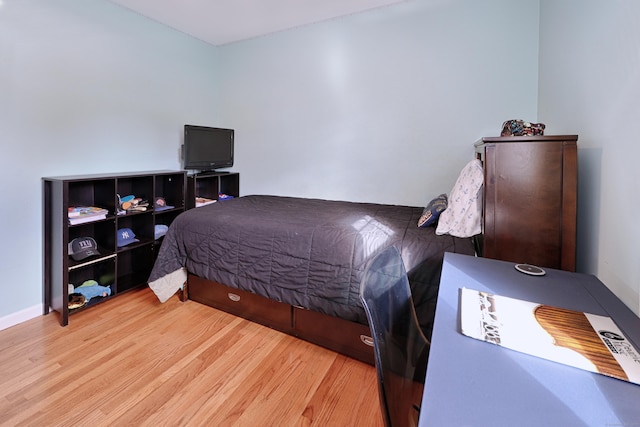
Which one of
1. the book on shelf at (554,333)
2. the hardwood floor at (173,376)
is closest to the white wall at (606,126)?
the book on shelf at (554,333)

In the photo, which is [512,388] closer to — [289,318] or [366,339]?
[366,339]

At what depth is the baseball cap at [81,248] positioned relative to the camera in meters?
2.33

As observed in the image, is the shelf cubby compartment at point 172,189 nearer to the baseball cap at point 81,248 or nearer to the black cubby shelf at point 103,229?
the black cubby shelf at point 103,229

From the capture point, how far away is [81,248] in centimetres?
236

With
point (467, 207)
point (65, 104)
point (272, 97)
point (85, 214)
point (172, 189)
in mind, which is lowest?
point (85, 214)

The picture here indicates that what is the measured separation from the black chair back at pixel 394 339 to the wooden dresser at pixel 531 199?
721mm

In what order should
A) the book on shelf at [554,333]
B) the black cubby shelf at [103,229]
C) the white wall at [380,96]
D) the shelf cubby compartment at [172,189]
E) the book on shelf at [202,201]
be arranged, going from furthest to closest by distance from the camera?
1. the book on shelf at [202,201]
2. the shelf cubby compartment at [172,189]
3. the white wall at [380,96]
4. the black cubby shelf at [103,229]
5. the book on shelf at [554,333]

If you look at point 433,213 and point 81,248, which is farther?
point 81,248

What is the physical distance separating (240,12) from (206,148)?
1361 mm

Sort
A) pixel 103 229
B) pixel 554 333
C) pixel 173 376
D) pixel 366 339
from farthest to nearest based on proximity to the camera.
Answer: pixel 103 229 → pixel 366 339 → pixel 173 376 → pixel 554 333

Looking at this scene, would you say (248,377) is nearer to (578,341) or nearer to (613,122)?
(578,341)

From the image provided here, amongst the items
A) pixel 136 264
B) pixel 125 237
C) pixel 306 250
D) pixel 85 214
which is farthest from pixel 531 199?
pixel 136 264

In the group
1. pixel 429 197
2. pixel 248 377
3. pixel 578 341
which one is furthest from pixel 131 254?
pixel 578 341

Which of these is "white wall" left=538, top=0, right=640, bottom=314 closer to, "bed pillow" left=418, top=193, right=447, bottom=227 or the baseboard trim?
"bed pillow" left=418, top=193, right=447, bottom=227
